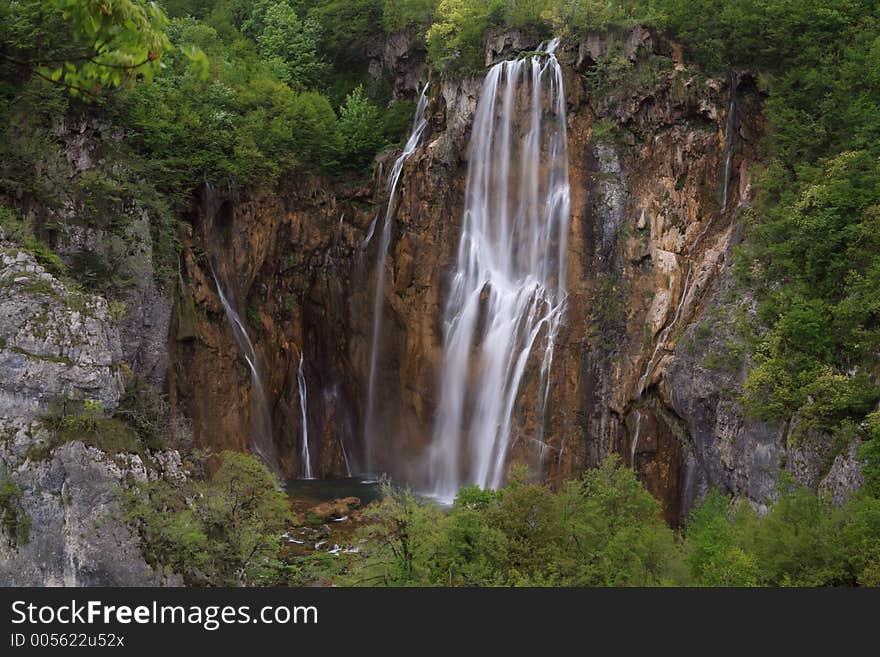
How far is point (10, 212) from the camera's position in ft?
62.4

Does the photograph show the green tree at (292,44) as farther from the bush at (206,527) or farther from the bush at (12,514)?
the bush at (12,514)

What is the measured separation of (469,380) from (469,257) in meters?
Answer: 4.32

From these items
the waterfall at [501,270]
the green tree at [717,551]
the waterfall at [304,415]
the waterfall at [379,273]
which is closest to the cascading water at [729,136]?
the waterfall at [501,270]

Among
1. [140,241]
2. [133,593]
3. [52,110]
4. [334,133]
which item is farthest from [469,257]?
[133,593]

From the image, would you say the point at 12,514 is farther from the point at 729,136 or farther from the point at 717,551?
the point at 729,136

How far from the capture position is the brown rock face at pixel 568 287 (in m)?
22.1

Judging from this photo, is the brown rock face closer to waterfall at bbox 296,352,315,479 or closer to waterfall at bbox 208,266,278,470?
waterfall at bbox 296,352,315,479

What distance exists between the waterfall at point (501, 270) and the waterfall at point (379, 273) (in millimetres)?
2950

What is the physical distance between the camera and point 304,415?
29.4m

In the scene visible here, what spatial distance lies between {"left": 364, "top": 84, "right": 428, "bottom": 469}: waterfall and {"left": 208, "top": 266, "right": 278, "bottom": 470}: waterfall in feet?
12.2

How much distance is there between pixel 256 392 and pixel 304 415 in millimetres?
2772

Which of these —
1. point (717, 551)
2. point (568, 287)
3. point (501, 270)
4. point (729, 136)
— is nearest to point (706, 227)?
point (729, 136)

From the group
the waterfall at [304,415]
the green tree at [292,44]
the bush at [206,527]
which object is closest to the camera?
the bush at [206,527]

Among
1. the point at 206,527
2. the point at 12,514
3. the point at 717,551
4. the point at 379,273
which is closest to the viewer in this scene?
the point at 717,551
